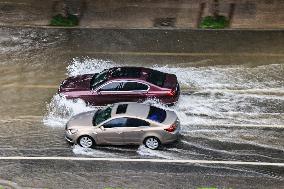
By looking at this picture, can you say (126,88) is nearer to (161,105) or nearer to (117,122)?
(161,105)

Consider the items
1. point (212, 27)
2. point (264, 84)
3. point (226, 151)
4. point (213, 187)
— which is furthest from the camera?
point (212, 27)

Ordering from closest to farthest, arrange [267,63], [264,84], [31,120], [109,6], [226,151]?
1. [226,151]
2. [31,120]
3. [264,84]
4. [267,63]
5. [109,6]

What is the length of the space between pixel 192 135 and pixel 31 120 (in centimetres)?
598

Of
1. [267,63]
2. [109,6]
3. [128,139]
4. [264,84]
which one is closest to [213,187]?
[128,139]

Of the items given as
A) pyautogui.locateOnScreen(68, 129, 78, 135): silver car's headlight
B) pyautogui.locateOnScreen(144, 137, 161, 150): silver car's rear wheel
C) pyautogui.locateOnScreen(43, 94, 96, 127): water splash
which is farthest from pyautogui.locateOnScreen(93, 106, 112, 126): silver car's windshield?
pyautogui.locateOnScreen(144, 137, 161, 150): silver car's rear wheel

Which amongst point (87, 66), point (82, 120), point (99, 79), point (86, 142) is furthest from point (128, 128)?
point (87, 66)

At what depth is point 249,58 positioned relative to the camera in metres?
23.4

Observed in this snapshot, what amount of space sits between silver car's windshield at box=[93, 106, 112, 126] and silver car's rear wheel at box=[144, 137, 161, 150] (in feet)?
5.11

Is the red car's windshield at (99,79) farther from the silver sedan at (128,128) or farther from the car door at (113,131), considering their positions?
the car door at (113,131)

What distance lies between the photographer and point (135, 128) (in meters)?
18.0

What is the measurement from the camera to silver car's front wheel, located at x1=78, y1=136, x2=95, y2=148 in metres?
18.4

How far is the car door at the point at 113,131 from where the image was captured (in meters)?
18.0

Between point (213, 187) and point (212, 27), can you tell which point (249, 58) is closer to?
point (212, 27)

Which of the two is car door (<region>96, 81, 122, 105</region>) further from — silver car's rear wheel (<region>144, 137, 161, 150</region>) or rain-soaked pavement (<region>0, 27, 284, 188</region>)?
silver car's rear wheel (<region>144, 137, 161, 150</region>)
